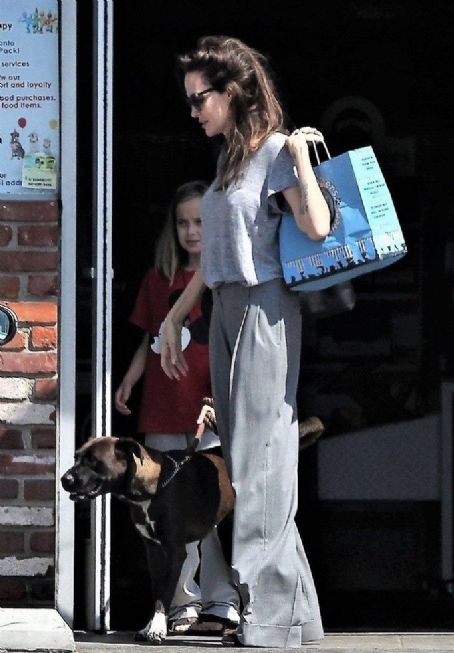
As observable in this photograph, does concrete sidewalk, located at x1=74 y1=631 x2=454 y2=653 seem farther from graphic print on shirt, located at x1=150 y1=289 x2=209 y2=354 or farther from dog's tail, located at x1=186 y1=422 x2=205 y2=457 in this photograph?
graphic print on shirt, located at x1=150 y1=289 x2=209 y2=354

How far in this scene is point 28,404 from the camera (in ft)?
17.0

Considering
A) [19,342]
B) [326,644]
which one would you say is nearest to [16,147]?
[19,342]

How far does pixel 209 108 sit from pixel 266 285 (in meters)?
0.59

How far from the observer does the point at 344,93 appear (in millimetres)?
5551

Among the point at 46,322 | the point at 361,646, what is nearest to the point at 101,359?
the point at 46,322

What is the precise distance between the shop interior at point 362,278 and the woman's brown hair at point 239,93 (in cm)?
85

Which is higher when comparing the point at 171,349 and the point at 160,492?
the point at 171,349

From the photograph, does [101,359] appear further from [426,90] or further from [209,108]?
[426,90]

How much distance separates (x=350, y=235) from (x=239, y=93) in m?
0.60

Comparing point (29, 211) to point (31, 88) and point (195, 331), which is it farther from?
point (195, 331)

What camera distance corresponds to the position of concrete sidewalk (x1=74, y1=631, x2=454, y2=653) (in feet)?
15.8

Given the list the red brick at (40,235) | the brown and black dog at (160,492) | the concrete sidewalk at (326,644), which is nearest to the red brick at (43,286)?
the red brick at (40,235)

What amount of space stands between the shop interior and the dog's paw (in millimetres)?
572

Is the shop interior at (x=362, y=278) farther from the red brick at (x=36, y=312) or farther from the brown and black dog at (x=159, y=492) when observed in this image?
the brown and black dog at (x=159, y=492)
